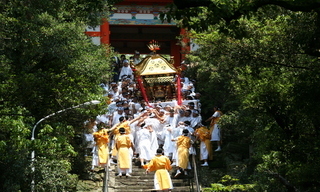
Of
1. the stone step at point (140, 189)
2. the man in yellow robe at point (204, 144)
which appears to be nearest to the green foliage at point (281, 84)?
the stone step at point (140, 189)

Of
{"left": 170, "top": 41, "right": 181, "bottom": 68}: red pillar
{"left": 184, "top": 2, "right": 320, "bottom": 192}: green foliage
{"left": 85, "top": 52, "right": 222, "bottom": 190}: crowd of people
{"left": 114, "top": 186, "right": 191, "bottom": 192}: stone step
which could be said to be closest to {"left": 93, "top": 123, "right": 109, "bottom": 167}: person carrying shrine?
{"left": 85, "top": 52, "right": 222, "bottom": 190}: crowd of people

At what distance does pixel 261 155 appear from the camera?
1777 cm

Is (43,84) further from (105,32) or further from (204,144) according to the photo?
(105,32)

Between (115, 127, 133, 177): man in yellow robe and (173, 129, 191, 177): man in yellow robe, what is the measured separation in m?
1.54

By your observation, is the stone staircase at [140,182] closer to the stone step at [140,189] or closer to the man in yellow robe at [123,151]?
the stone step at [140,189]

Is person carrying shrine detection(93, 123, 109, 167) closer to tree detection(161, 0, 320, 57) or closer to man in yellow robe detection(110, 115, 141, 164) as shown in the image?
man in yellow robe detection(110, 115, 141, 164)

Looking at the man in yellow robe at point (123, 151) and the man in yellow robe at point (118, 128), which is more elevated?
the man in yellow robe at point (118, 128)

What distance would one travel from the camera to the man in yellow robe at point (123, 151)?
21.3 m

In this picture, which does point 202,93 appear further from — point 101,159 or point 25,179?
point 25,179

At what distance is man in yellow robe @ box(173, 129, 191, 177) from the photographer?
2130 centimetres

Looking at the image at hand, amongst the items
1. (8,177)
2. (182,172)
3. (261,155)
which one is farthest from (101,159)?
(261,155)

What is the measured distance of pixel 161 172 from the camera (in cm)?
1989

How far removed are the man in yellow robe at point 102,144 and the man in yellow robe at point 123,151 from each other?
509 mm

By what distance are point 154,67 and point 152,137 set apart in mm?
6747
